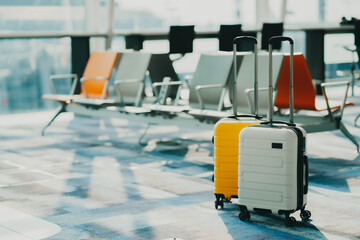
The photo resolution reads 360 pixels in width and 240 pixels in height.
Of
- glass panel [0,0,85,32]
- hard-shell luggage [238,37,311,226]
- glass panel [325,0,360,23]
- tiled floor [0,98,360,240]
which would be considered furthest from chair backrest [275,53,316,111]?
glass panel [325,0,360,23]

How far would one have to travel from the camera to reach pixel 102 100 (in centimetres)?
734

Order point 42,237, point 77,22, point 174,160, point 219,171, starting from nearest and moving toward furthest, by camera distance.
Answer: point 42,237, point 219,171, point 174,160, point 77,22

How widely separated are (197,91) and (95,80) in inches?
84.3

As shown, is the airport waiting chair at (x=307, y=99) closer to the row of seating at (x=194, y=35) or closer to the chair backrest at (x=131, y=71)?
the row of seating at (x=194, y=35)

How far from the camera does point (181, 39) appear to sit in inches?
292

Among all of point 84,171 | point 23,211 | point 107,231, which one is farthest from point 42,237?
point 84,171

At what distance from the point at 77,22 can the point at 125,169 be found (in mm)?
4845

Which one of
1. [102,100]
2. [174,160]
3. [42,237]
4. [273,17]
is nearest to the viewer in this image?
[42,237]

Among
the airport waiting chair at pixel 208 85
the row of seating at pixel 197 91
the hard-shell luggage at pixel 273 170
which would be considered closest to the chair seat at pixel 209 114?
the row of seating at pixel 197 91

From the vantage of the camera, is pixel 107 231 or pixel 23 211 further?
pixel 23 211

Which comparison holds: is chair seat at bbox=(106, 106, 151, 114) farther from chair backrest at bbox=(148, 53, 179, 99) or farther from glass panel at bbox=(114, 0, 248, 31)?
glass panel at bbox=(114, 0, 248, 31)

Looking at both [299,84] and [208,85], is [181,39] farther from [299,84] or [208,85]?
[299,84]

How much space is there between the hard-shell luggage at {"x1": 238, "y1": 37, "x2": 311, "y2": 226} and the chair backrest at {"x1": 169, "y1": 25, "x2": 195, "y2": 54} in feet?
11.5

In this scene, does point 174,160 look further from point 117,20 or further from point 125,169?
point 117,20
